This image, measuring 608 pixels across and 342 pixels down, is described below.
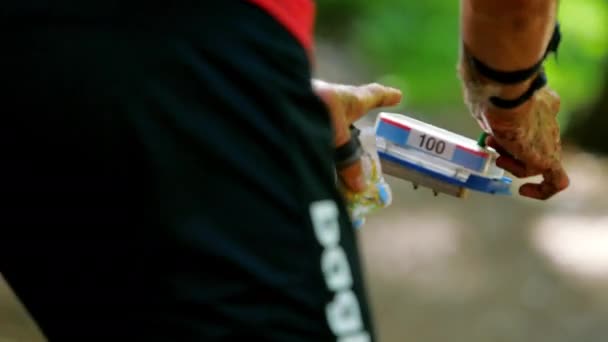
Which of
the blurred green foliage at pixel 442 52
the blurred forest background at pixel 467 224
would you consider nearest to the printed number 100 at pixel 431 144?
the blurred forest background at pixel 467 224

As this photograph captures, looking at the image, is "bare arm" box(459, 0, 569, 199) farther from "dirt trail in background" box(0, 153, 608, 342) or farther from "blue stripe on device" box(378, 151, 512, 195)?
"dirt trail in background" box(0, 153, 608, 342)

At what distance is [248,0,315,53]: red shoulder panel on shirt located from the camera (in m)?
0.51

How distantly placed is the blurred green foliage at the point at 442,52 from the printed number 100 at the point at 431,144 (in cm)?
138

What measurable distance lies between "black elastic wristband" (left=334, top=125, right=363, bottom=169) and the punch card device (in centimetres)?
18

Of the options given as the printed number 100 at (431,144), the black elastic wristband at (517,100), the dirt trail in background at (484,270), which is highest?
the black elastic wristband at (517,100)

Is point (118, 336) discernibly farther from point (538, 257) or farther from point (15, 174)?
point (538, 257)

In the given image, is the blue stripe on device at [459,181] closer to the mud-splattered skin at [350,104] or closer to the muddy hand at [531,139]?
the muddy hand at [531,139]

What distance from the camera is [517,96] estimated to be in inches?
33.3

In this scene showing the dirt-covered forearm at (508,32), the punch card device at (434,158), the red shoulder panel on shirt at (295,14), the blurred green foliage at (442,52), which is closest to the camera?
the red shoulder panel on shirt at (295,14)

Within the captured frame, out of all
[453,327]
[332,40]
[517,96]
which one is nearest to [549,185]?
[517,96]

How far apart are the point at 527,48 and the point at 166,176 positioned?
0.41 m

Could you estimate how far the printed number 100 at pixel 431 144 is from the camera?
903 millimetres

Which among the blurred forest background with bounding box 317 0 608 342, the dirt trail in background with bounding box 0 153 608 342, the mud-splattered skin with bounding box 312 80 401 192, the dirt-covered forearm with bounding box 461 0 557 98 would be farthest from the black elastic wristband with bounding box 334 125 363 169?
the dirt trail in background with bounding box 0 153 608 342

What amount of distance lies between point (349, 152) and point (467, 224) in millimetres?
1349
